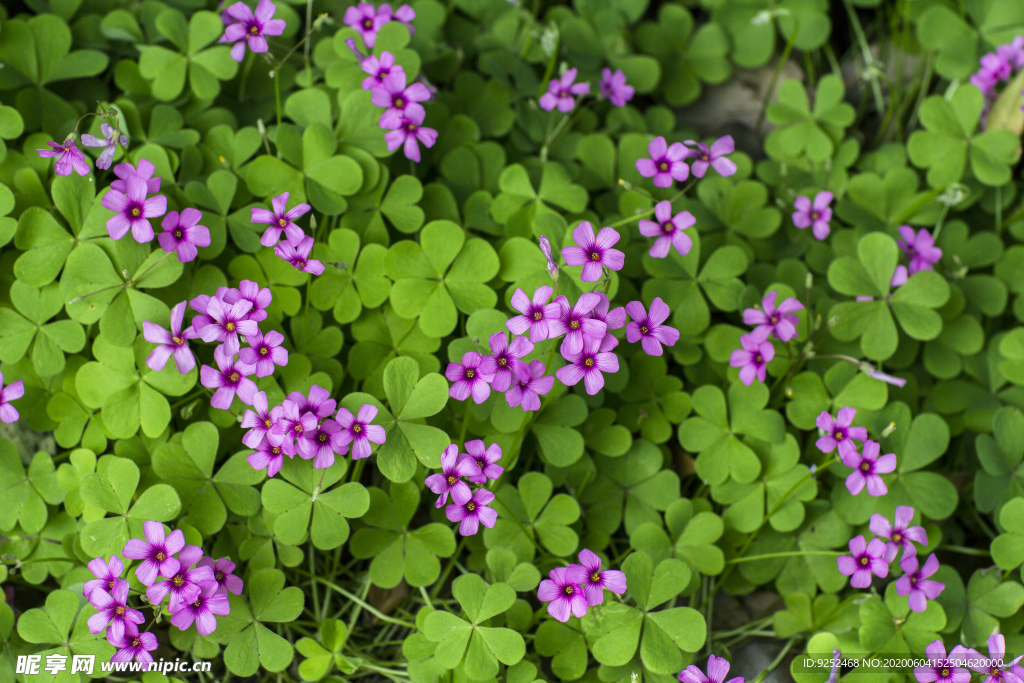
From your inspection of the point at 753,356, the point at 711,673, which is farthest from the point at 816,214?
the point at 711,673

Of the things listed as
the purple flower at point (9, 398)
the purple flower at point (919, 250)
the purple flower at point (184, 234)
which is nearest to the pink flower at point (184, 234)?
the purple flower at point (184, 234)

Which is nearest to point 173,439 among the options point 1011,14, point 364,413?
point 364,413

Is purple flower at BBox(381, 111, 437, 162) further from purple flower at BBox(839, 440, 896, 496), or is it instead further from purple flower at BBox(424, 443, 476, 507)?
purple flower at BBox(839, 440, 896, 496)

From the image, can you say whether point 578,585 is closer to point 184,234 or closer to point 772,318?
point 772,318

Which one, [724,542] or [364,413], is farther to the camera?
[724,542]

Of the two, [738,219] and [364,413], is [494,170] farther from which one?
[364,413]

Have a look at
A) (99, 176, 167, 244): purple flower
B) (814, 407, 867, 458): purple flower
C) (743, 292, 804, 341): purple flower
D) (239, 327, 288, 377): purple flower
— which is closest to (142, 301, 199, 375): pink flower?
(239, 327, 288, 377): purple flower
